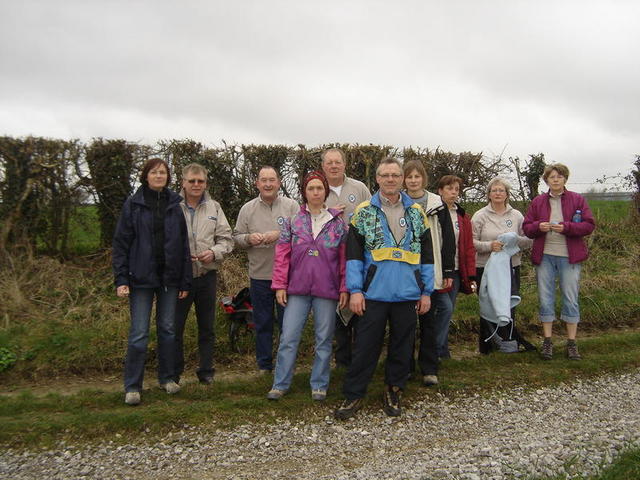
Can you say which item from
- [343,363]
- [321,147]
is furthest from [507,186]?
[321,147]

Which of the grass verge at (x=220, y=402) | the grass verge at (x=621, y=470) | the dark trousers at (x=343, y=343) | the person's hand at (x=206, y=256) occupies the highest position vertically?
the person's hand at (x=206, y=256)

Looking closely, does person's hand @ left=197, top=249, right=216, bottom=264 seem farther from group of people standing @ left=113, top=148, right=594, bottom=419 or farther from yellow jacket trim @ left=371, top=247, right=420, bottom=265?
A: yellow jacket trim @ left=371, top=247, right=420, bottom=265

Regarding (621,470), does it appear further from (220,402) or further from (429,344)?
(220,402)

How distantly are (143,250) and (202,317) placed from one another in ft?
3.40

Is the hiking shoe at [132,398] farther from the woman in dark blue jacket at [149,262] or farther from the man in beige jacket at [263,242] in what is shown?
the man in beige jacket at [263,242]

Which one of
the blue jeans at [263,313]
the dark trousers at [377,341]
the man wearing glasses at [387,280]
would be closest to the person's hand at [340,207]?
the man wearing glasses at [387,280]

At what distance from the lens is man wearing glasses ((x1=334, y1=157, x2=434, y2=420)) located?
4.45 meters

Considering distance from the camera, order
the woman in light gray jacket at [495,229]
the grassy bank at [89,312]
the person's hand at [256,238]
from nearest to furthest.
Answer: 1. the person's hand at [256,238]
2. the grassy bank at [89,312]
3. the woman in light gray jacket at [495,229]

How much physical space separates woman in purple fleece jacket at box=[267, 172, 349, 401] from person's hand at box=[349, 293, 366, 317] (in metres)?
0.17

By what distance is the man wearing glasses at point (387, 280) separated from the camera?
14.6 ft

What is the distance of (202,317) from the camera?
532cm

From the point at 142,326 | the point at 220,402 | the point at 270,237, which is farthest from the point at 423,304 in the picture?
the point at 142,326

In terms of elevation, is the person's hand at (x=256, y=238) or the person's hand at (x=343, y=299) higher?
the person's hand at (x=256, y=238)

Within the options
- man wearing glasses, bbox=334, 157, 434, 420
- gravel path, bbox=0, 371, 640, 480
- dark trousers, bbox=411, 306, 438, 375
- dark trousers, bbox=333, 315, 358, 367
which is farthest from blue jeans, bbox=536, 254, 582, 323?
dark trousers, bbox=333, 315, 358, 367
